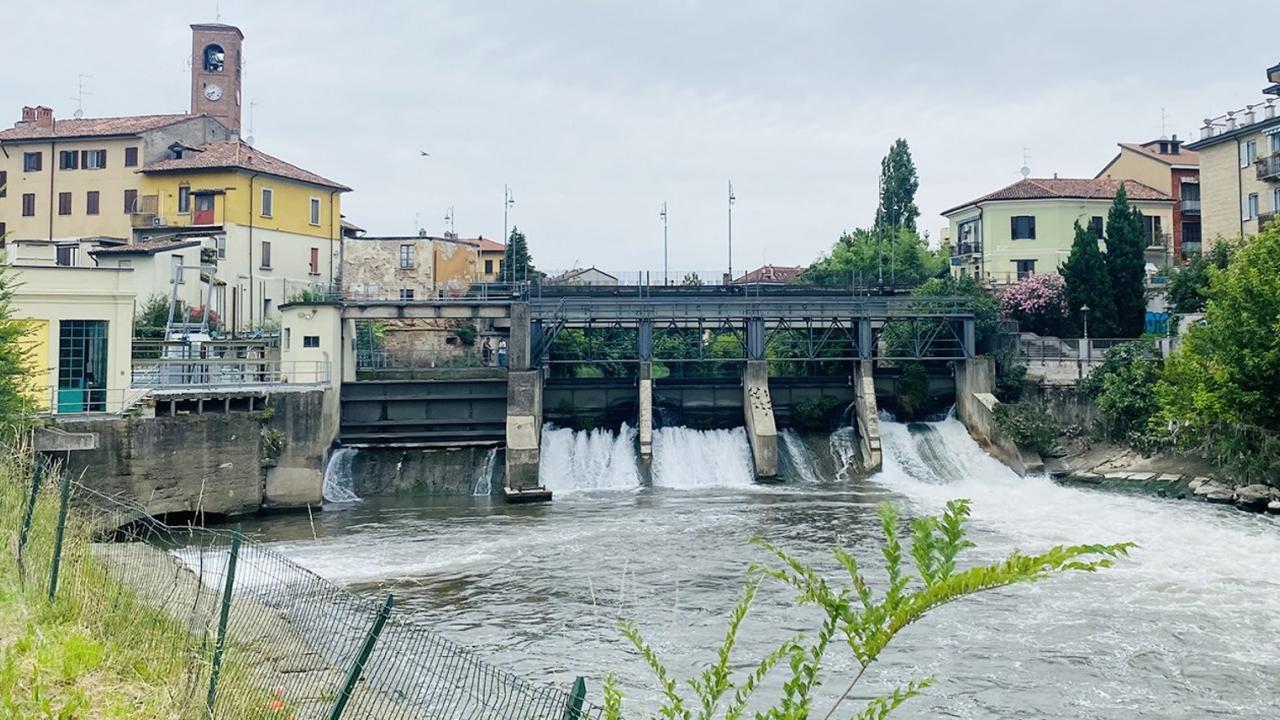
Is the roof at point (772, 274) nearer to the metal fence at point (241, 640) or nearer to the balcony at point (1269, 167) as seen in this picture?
the balcony at point (1269, 167)

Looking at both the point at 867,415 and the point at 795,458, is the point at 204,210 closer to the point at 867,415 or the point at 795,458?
the point at 795,458

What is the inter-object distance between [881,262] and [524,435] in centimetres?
3441

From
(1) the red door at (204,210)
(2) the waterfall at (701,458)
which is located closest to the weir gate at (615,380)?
(2) the waterfall at (701,458)

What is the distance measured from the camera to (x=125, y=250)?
38.6m

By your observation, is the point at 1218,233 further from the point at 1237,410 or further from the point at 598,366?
the point at 598,366

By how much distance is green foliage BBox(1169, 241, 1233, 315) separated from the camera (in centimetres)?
4034

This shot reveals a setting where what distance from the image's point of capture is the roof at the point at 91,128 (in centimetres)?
5206

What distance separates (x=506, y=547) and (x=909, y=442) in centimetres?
1927

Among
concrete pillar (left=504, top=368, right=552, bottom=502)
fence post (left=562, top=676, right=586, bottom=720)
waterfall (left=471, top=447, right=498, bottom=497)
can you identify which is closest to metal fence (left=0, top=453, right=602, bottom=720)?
fence post (left=562, top=676, right=586, bottom=720)

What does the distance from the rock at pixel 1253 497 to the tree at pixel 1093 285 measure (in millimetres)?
15447

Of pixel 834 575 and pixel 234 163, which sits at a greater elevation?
pixel 234 163

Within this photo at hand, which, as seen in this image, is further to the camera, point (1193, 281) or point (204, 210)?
point (204, 210)

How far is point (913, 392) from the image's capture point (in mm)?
40906

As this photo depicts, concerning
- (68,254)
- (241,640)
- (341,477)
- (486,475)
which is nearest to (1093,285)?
(486,475)
